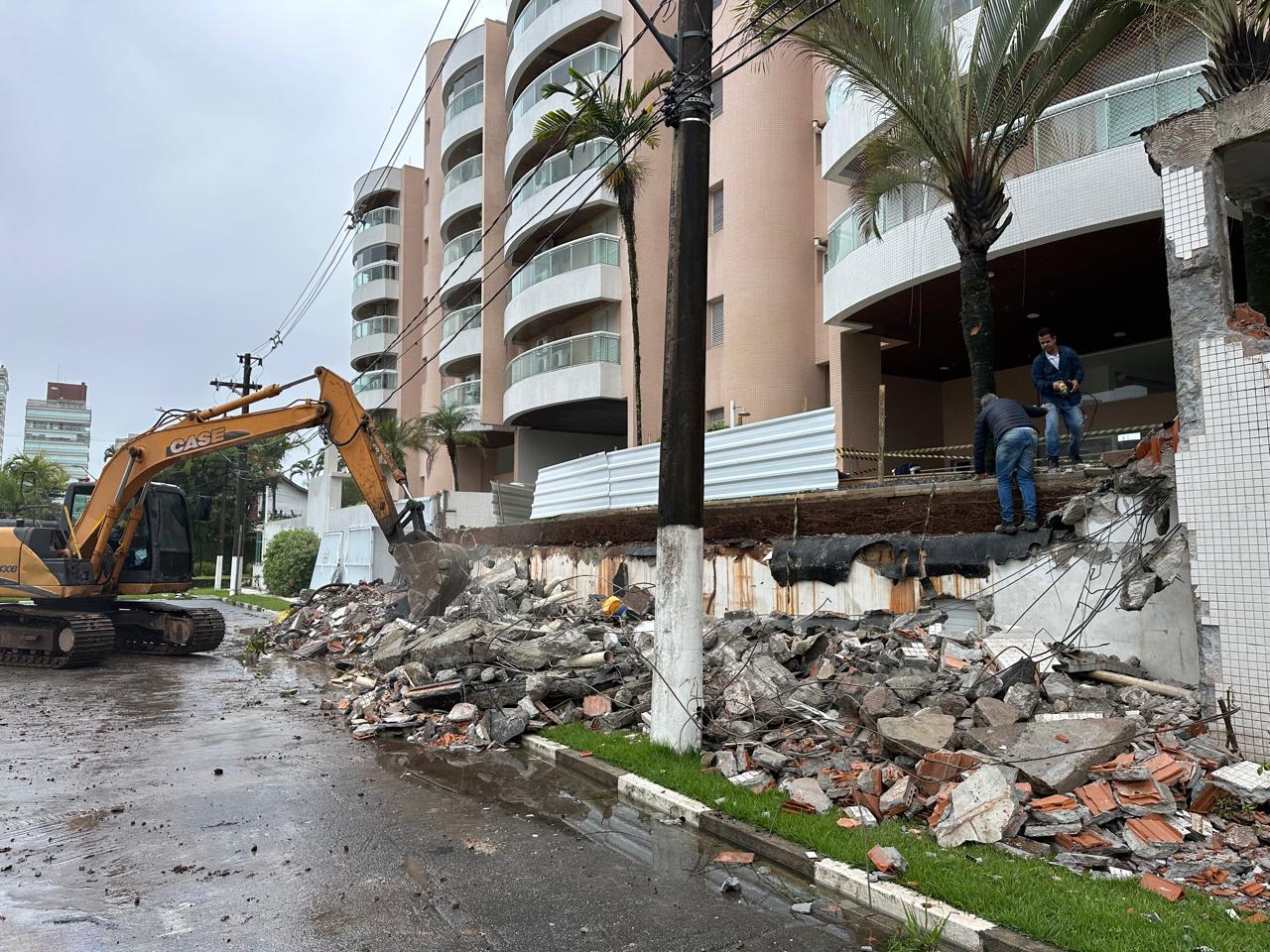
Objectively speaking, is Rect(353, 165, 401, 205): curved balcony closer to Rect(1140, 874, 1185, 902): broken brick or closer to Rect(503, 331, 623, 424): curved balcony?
Rect(503, 331, 623, 424): curved balcony

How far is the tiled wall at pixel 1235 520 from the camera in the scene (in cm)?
558

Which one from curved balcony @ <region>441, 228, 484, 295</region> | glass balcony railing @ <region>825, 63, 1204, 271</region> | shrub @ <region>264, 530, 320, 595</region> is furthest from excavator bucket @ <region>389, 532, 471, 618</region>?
shrub @ <region>264, 530, 320, 595</region>

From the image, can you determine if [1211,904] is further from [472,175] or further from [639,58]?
[472,175]

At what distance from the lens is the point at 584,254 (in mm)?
25984

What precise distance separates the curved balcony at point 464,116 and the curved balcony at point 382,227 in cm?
1349

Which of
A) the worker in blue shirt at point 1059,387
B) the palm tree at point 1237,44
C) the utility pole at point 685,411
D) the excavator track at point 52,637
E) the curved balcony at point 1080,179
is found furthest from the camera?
the excavator track at point 52,637

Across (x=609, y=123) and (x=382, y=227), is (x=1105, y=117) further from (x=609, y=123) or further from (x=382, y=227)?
(x=382, y=227)

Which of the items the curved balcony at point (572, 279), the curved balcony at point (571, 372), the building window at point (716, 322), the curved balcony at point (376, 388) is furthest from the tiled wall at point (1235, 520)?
the curved balcony at point (376, 388)

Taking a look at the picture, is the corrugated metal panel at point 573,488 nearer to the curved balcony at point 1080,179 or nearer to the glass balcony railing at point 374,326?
the curved balcony at point 1080,179

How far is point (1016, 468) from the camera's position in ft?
27.1

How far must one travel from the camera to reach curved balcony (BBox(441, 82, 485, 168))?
35781 millimetres

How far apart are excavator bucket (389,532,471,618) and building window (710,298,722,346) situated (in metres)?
10.6

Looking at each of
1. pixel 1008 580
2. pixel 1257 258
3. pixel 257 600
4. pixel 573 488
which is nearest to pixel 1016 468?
pixel 1008 580

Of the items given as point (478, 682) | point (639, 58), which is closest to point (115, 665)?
point (478, 682)
